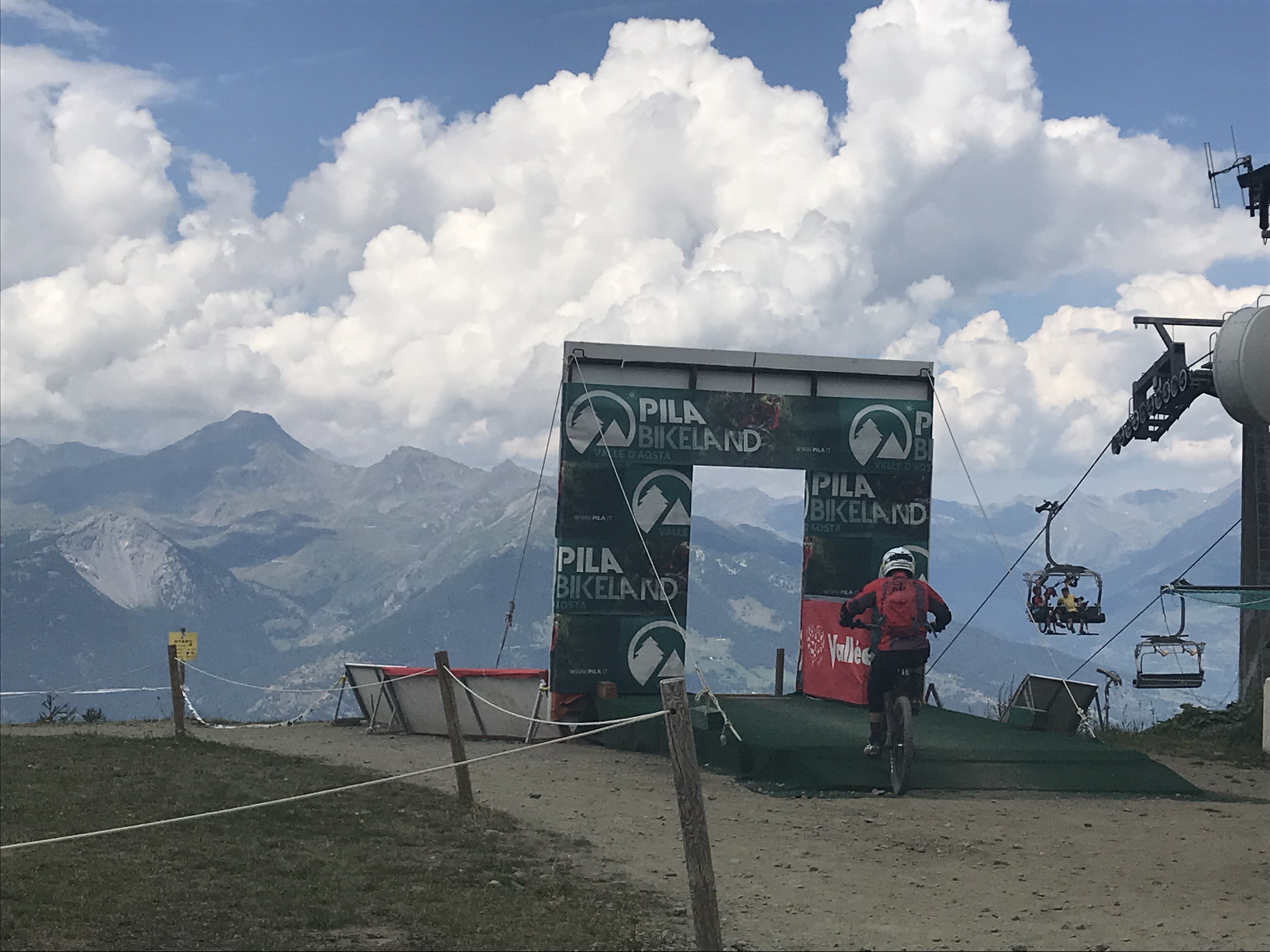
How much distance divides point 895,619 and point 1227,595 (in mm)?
5345

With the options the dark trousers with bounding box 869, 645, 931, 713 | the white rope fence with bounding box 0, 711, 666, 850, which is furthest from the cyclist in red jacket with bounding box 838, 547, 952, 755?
the white rope fence with bounding box 0, 711, 666, 850

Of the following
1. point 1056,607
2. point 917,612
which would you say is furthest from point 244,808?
point 1056,607

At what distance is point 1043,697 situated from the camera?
17469 mm

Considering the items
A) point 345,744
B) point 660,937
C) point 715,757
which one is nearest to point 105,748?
point 345,744

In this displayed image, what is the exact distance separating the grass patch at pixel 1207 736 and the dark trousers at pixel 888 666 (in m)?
4.60

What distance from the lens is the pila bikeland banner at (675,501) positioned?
19156 millimetres

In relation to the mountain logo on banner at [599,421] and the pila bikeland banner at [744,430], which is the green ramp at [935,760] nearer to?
the pila bikeland banner at [744,430]

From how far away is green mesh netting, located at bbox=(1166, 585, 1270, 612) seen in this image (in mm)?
14859

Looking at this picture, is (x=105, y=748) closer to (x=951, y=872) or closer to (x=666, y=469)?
(x=666, y=469)

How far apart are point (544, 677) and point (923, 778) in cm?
753

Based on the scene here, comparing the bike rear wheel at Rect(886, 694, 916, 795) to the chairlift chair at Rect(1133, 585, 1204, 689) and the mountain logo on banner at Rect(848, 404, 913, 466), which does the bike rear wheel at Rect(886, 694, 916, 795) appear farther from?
the mountain logo on banner at Rect(848, 404, 913, 466)

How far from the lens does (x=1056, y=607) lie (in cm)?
2200

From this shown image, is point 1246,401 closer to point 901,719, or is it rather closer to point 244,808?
point 901,719

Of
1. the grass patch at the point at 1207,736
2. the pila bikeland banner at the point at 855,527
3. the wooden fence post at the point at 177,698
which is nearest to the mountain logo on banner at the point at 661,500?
the pila bikeland banner at the point at 855,527
